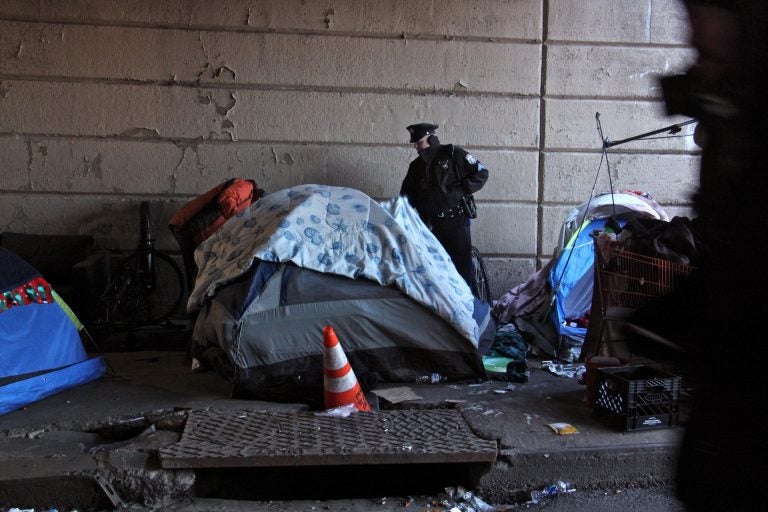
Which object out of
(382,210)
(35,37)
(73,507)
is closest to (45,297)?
(73,507)

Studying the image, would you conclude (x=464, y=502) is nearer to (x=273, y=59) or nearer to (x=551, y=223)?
(x=551, y=223)

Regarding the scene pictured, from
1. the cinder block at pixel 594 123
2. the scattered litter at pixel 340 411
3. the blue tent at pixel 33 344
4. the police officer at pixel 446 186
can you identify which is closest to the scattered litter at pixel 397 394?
the scattered litter at pixel 340 411

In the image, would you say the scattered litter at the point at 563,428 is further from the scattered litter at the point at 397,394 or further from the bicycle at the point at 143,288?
the bicycle at the point at 143,288

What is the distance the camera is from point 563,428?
14.3ft

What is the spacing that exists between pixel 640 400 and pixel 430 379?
149cm

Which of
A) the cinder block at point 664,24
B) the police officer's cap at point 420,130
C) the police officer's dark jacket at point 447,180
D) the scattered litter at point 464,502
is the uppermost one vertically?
the cinder block at point 664,24

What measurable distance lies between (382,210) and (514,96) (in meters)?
2.99

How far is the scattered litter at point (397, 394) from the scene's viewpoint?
4.88 m

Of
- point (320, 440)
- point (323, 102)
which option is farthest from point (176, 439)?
point (323, 102)

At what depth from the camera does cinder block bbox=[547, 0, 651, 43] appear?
7895 mm

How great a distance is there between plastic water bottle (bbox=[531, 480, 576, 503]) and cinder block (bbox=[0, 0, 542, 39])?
5.14m

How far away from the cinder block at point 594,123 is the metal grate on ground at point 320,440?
4312 mm

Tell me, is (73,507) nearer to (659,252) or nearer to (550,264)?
(659,252)

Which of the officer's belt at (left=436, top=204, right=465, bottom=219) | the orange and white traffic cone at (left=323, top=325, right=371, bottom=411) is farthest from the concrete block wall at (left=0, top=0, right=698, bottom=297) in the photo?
the orange and white traffic cone at (left=323, top=325, right=371, bottom=411)
